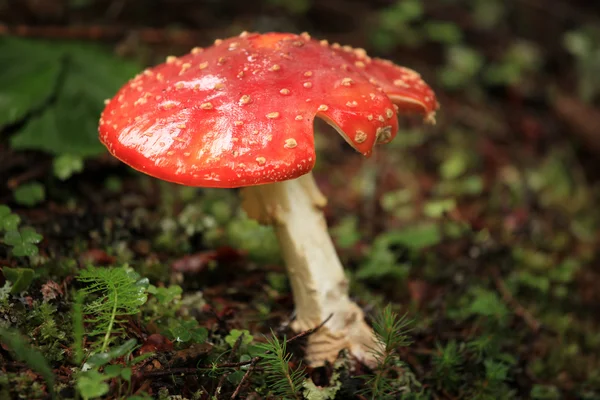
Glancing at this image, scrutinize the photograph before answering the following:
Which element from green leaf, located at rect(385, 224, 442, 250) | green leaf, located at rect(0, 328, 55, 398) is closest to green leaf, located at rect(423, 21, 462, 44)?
green leaf, located at rect(385, 224, 442, 250)

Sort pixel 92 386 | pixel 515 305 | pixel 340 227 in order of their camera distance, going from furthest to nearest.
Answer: pixel 340 227
pixel 515 305
pixel 92 386

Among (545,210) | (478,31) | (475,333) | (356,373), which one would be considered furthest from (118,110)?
(478,31)

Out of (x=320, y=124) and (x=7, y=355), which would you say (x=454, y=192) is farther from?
(x=7, y=355)

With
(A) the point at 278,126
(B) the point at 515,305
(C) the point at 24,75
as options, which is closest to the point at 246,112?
(A) the point at 278,126

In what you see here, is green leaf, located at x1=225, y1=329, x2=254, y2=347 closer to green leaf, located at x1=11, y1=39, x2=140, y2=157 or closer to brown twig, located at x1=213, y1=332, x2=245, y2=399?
brown twig, located at x1=213, y1=332, x2=245, y2=399

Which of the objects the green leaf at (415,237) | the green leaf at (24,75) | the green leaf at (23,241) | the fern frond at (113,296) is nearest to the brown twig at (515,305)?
the green leaf at (415,237)

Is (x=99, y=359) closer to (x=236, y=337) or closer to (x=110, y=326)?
(x=110, y=326)

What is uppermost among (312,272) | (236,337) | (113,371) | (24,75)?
(24,75)
